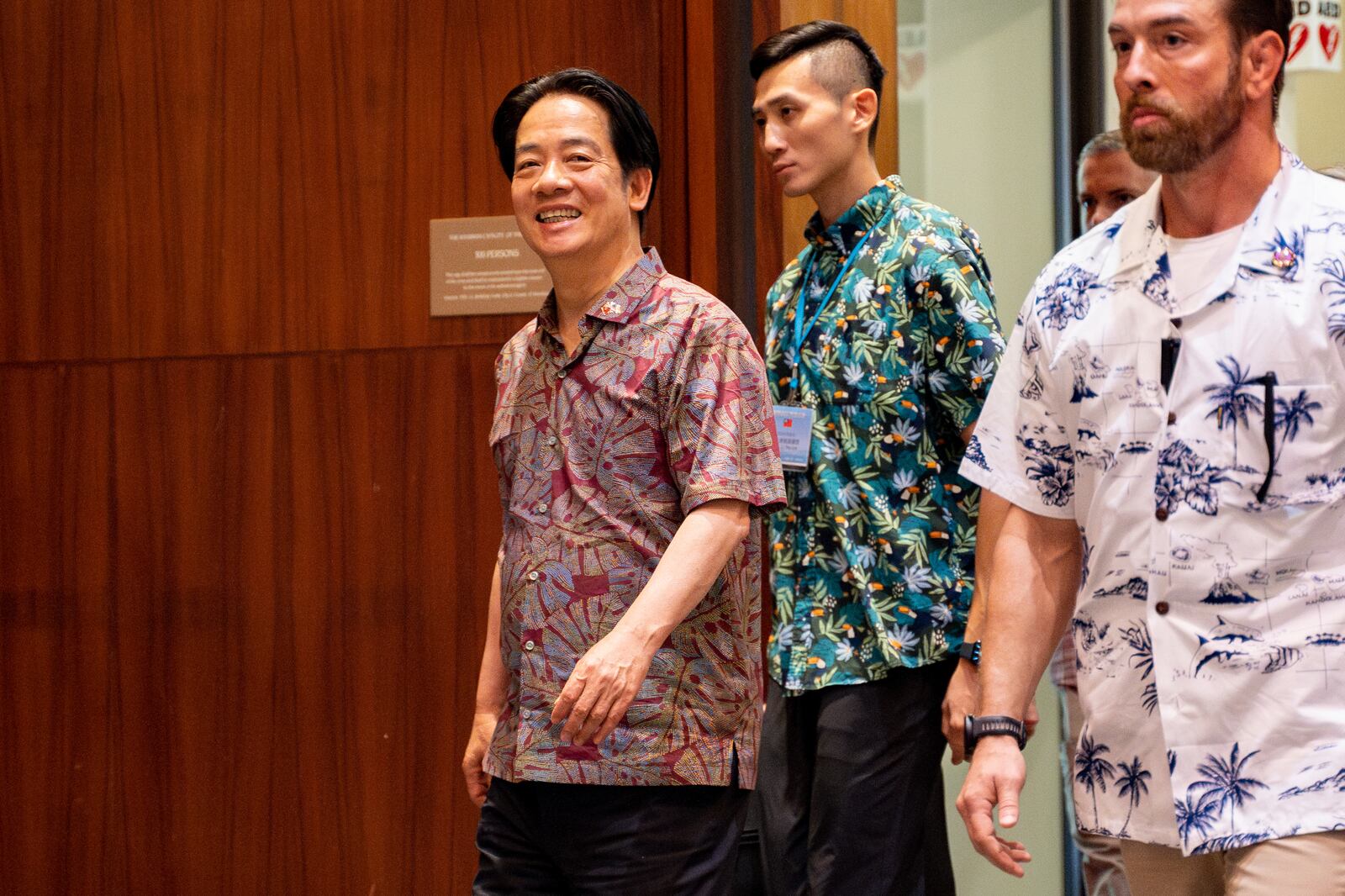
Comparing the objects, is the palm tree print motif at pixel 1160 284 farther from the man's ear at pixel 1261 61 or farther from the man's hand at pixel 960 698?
the man's hand at pixel 960 698

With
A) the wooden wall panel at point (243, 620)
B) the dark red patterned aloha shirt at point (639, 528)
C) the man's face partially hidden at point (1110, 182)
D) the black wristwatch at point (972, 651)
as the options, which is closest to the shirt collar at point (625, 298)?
the dark red patterned aloha shirt at point (639, 528)

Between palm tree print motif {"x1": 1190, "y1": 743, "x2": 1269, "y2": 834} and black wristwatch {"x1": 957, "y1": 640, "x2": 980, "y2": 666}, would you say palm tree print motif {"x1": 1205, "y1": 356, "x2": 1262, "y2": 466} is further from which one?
black wristwatch {"x1": 957, "y1": 640, "x2": 980, "y2": 666}

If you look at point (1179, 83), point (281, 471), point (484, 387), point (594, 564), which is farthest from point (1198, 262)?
point (281, 471)

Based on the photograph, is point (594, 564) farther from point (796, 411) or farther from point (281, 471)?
point (281, 471)

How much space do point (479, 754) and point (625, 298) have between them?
69 cm

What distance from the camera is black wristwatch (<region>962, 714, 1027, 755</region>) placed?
199 centimetres

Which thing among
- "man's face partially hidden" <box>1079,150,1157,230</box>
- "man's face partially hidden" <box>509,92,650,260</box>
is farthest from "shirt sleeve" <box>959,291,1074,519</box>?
"man's face partially hidden" <box>1079,150,1157,230</box>

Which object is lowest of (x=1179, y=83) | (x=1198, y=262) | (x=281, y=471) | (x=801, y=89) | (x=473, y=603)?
(x=473, y=603)

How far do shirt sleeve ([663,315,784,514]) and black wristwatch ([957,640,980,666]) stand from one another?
56cm

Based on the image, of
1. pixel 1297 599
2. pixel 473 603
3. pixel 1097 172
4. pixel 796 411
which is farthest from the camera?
pixel 473 603

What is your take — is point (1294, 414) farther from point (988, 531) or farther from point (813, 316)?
point (813, 316)

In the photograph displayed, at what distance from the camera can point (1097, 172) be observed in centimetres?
315

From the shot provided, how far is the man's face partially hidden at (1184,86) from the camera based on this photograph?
6.08ft

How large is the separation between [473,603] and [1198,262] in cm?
226
